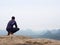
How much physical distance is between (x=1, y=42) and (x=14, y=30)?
482 cm

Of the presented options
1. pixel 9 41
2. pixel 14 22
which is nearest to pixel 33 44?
pixel 9 41

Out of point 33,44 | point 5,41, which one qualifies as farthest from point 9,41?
point 33,44

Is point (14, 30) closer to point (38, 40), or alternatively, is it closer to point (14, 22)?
point (14, 22)

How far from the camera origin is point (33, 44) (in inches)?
838

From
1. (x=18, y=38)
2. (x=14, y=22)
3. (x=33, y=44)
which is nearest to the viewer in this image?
(x=33, y=44)

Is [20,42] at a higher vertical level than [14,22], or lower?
lower

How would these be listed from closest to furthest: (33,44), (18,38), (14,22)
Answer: (33,44)
(18,38)
(14,22)

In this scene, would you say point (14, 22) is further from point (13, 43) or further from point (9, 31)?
point (13, 43)

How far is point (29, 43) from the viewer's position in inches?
850

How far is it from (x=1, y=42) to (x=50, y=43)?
11.3ft

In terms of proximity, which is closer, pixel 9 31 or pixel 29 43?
pixel 29 43

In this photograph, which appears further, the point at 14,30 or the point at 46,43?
the point at 14,30

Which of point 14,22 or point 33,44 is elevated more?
point 14,22

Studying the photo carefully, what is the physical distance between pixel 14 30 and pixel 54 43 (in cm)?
610
